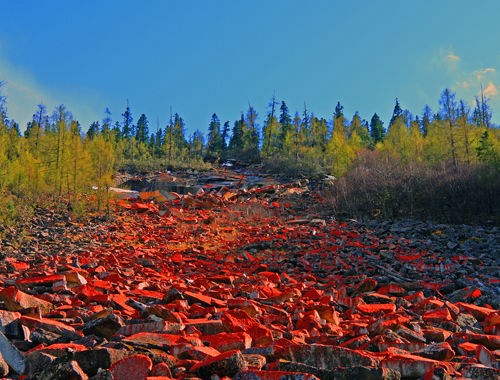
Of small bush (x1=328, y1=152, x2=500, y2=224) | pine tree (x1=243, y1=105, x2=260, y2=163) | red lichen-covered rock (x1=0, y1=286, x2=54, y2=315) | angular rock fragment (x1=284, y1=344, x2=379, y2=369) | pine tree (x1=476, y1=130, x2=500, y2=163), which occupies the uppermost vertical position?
pine tree (x1=243, y1=105, x2=260, y2=163)

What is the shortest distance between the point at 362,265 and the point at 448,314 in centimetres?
444

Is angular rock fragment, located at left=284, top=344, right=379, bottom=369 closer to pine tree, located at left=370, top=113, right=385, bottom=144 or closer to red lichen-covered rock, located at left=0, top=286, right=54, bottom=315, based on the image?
red lichen-covered rock, located at left=0, top=286, right=54, bottom=315

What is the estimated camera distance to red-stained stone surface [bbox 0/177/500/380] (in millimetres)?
2686

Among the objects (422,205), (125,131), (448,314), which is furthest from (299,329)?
(125,131)

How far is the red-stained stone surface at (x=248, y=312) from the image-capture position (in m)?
2.69

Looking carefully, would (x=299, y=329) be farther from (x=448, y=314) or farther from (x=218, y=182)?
(x=218, y=182)

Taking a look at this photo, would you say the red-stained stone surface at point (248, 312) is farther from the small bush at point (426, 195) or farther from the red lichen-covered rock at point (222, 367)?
the small bush at point (426, 195)

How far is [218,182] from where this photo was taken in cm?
3362

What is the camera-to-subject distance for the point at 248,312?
4.64 m

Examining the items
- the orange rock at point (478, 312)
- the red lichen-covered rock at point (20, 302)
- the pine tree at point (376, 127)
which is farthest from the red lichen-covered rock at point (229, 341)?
the pine tree at point (376, 127)

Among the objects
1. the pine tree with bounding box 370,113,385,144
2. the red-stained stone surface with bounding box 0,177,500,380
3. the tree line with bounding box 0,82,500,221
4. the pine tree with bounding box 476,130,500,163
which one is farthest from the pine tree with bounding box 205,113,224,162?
the red-stained stone surface with bounding box 0,177,500,380

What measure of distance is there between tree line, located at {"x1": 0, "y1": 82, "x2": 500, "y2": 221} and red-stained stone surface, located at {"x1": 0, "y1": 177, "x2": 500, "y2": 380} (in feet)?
23.3

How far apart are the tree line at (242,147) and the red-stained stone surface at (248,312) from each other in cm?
709

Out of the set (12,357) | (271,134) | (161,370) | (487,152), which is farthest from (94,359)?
(271,134)
